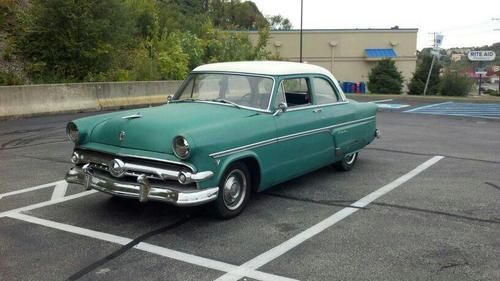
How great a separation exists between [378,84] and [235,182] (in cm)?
3479

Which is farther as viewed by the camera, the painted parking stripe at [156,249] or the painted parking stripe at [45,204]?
the painted parking stripe at [45,204]

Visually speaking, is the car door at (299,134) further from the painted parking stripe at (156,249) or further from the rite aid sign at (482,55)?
the rite aid sign at (482,55)

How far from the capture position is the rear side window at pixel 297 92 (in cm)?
619

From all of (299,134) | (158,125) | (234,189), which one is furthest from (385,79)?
(158,125)

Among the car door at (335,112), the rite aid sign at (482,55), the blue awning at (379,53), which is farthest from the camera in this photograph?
the blue awning at (379,53)

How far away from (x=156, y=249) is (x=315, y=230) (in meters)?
1.54

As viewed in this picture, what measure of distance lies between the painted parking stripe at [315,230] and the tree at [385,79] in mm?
31412

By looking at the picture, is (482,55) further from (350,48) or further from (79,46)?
(79,46)

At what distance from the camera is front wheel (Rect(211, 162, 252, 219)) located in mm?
5008

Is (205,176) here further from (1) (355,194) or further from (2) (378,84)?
(2) (378,84)

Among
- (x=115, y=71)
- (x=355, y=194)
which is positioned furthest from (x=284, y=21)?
(x=355, y=194)

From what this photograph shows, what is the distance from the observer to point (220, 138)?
4.87 metres

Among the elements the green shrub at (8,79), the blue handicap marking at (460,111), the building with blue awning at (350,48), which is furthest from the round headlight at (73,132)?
the building with blue awning at (350,48)

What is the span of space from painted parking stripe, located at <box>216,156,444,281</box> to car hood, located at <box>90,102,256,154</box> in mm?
1244
